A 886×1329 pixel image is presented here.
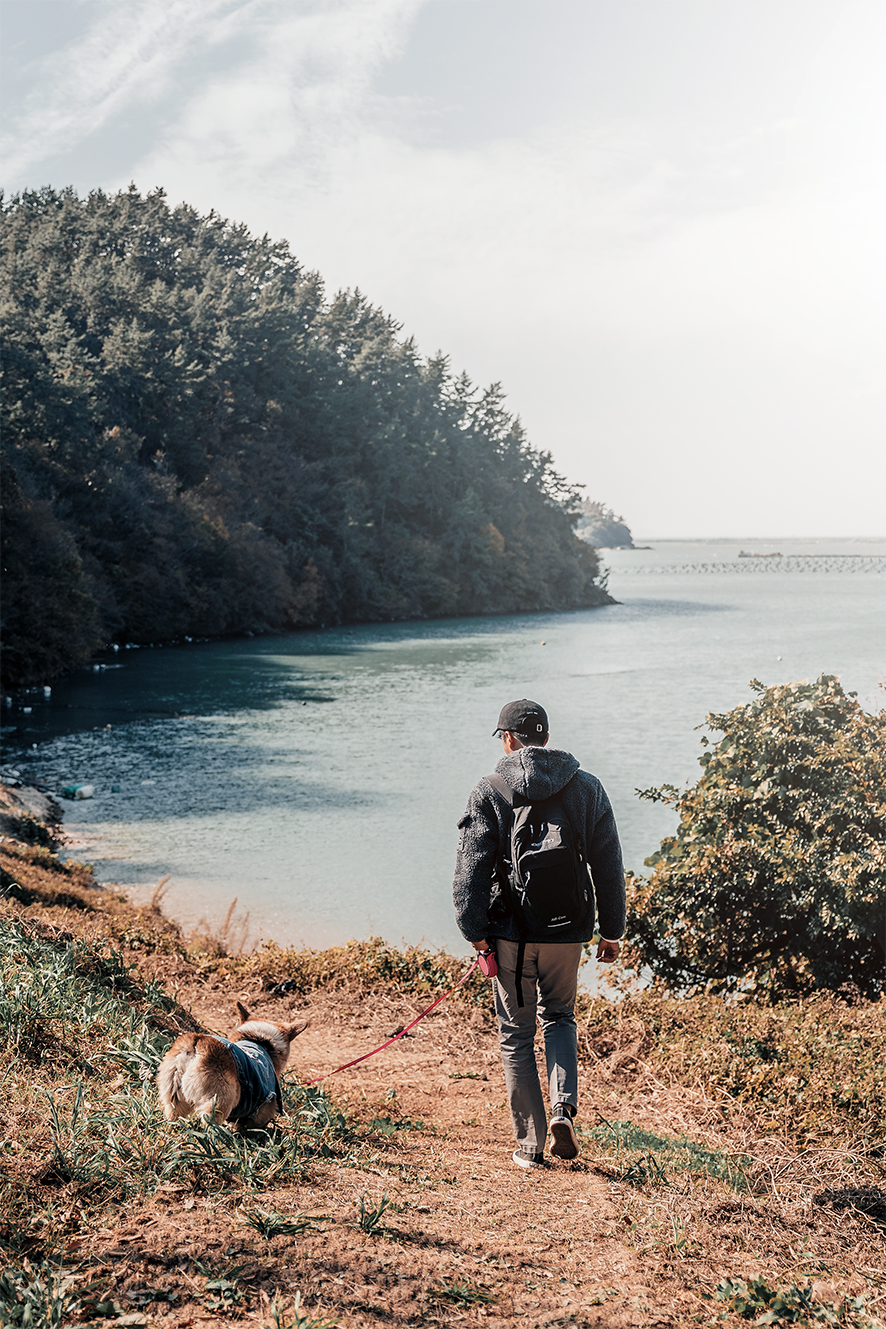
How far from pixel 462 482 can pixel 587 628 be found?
21216mm

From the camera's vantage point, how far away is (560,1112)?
12.8 ft

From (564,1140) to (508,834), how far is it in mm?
1249

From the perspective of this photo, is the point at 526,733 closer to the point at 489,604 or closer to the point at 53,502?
the point at 53,502

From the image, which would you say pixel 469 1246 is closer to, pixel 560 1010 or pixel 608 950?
pixel 560 1010

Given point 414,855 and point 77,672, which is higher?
point 77,672

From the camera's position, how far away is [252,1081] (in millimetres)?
3541

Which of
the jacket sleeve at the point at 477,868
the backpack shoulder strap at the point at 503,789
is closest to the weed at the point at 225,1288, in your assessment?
the jacket sleeve at the point at 477,868

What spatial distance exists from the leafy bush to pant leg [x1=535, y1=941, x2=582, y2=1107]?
3.31m

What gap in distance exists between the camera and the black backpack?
12.3 ft

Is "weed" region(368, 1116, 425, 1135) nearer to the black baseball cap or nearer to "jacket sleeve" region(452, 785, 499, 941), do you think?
"jacket sleeve" region(452, 785, 499, 941)

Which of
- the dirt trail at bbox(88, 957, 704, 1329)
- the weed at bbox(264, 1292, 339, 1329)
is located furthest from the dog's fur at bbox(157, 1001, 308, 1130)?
the weed at bbox(264, 1292, 339, 1329)

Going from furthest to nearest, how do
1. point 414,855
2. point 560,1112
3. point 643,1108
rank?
point 414,855 → point 643,1108 → point 560,1112

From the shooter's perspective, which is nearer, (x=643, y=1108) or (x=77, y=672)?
(x=643, y=1108)

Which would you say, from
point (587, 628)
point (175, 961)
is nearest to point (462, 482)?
point (587, 628)
